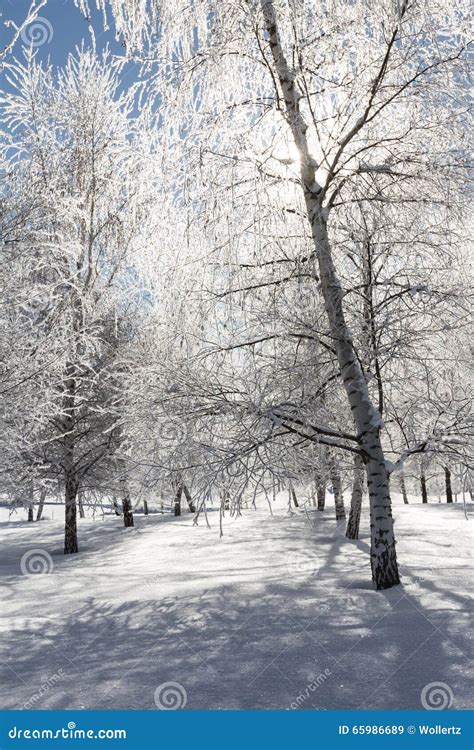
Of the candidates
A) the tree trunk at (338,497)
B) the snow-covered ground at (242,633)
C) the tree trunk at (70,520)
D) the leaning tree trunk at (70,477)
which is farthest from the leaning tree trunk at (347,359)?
the tree trunk at (70,520)

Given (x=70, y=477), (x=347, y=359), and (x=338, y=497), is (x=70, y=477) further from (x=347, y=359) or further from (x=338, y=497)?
(x=347, y=359)

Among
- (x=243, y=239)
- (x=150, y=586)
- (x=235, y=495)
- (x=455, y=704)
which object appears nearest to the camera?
(x=455, y=704)

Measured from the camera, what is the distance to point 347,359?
6.43 m

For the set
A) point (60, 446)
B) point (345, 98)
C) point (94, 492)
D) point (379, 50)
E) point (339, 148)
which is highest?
point (379, 50)

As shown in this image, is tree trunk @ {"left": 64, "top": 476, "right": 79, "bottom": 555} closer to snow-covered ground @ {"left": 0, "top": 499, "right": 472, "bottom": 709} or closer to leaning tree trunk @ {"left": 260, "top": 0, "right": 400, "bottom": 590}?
snow-covered ground @ {"left": 0, "top": 499, "right": 472, "bottom": 709}

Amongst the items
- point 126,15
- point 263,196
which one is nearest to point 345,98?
point 263,196

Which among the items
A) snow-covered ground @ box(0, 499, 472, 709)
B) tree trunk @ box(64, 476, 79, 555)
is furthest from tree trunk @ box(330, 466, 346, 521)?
tree trunk @ box(64, 476, 79, 555)

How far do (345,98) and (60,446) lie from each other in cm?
1064

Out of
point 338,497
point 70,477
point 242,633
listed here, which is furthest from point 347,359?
point 338,497

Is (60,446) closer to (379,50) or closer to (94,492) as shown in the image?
(94,492)

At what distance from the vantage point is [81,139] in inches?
551

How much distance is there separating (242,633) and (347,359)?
3074 millimetres

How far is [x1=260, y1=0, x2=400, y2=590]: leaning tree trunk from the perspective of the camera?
6.08 meters

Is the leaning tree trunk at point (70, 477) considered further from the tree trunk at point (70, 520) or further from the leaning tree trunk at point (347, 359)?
the leaning tree trunk at point (347, 359)
